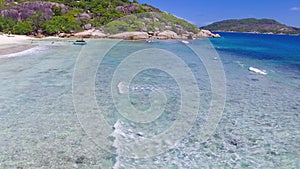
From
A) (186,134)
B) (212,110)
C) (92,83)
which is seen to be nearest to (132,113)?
(186,134)

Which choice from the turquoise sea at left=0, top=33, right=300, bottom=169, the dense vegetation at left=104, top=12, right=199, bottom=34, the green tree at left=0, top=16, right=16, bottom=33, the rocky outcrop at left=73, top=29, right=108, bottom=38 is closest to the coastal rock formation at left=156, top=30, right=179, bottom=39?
the dense vegetation at left=104, top=12, right=199, bottom=34

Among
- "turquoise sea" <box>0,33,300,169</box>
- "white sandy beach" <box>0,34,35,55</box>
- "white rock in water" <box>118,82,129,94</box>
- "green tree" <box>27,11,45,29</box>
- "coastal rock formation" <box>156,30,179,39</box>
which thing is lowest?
"turquoise sea" <box>0,33,300,169</box>

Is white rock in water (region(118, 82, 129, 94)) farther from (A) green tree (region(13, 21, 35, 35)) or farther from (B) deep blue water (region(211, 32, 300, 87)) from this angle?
(A) green tree (region(13, 21, 35, 35))

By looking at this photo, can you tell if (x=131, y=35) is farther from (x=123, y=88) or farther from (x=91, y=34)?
(x=123, y=88)

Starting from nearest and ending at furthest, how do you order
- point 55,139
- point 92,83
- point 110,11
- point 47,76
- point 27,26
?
point 55,139 → point 92,83 → point 47,76 → point 27,26 → point 110,11

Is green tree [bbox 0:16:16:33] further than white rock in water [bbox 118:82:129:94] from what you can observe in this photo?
Yes

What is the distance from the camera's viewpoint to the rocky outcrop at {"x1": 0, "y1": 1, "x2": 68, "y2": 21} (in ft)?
190

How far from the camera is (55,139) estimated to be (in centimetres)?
750

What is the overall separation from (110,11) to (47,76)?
195 feet

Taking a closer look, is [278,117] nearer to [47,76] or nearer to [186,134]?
[186,134]

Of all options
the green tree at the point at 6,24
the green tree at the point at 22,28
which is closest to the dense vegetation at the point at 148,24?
the green tree at the point at 22,28

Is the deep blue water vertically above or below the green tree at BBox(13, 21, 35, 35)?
below

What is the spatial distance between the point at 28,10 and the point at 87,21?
13.1 metres

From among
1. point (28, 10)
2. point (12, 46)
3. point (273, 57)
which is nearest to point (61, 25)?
point (28, 10)
